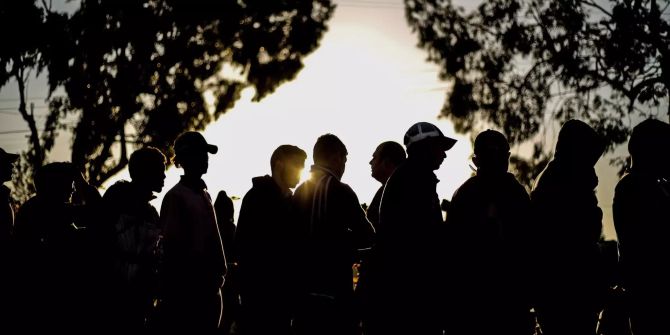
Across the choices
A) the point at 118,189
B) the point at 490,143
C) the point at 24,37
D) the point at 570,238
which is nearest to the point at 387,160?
the point at 490,143

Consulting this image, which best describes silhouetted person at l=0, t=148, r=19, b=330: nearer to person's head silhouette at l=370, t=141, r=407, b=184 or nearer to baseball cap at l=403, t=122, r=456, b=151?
baseball cap at l=403, t=122, r=456, b=151

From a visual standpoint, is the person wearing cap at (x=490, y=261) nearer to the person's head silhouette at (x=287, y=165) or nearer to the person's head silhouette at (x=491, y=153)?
the person's head silhouette at (x=491, y=153)

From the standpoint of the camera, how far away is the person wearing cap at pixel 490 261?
3908mm

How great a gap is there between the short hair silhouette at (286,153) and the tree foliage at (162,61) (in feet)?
41.3

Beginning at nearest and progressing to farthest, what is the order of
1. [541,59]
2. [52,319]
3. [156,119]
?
1. [52,319]
2. [541,59]
3. [156,119]

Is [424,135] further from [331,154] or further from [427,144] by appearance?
[331,154]

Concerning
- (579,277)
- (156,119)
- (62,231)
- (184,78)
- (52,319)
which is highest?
(184,78)

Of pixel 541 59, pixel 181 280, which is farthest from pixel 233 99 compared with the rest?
pixel 181 280

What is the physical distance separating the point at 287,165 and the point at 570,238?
2.26 metres

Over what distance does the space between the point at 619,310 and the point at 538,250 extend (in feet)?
3.81

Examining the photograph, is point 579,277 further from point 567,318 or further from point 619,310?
point 619,310

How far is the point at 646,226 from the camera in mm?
3691

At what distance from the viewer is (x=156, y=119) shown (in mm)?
19438

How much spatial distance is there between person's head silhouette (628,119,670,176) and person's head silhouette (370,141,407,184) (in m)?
1.97
